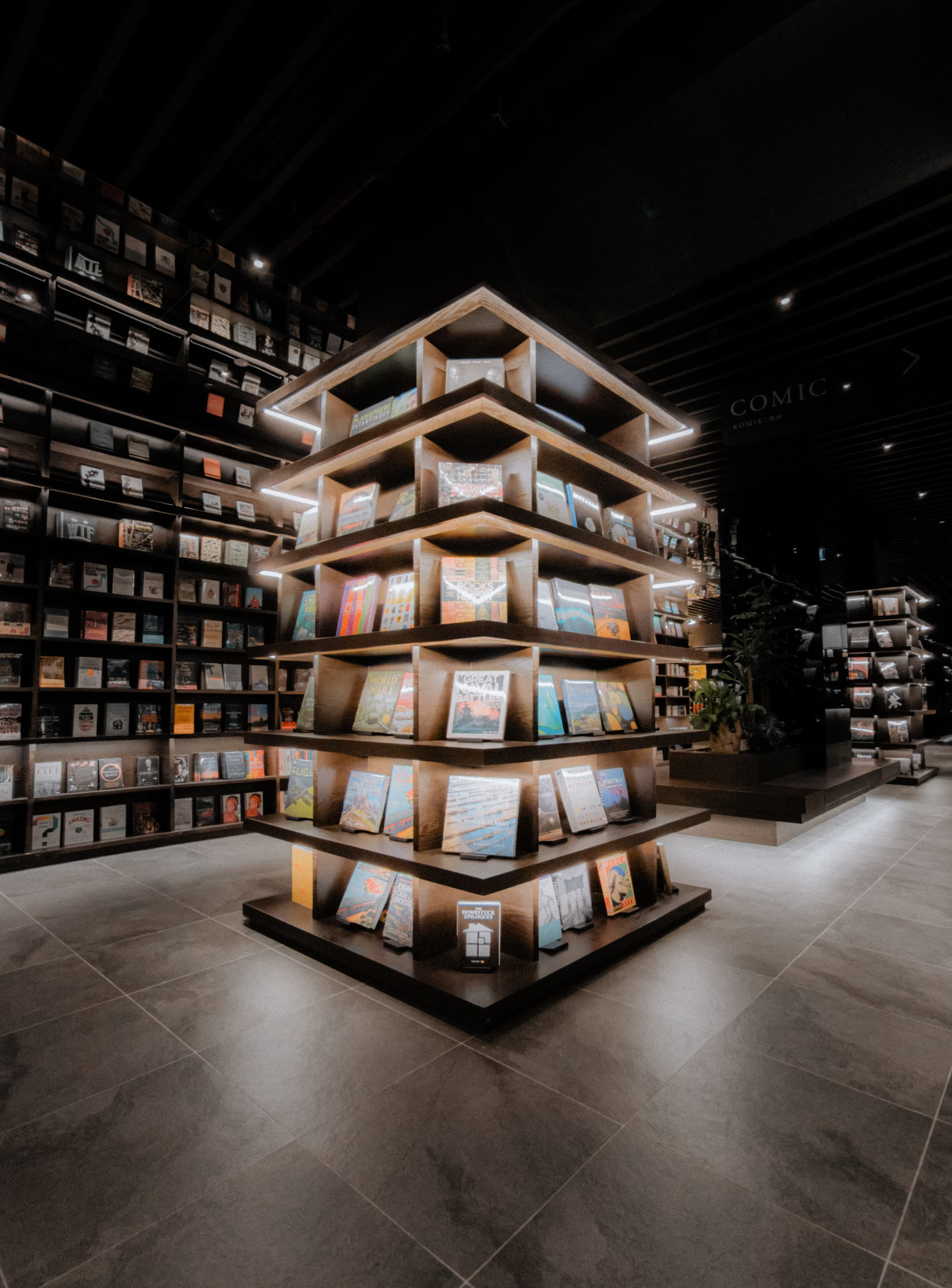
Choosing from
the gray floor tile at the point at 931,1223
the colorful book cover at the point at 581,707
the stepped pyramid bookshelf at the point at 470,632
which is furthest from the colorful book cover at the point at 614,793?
the gray floor tile at the point at 931,1223

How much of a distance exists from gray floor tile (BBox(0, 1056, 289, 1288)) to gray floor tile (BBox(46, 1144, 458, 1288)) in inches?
2.5

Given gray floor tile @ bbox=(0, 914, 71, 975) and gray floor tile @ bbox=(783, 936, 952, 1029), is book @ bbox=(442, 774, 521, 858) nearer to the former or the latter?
gray floor tile @ bbox=(783, 936, 952, 1029)

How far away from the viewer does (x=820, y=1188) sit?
1.36 meters

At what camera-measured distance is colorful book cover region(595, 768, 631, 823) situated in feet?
9.68

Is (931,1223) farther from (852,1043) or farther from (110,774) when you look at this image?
(110,774)

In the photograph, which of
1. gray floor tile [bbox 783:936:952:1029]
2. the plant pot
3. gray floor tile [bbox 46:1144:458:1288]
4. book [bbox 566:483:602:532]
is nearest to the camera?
gray floor tile [bbox 46:1144:458:1288]

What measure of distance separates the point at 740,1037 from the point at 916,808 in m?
6.27

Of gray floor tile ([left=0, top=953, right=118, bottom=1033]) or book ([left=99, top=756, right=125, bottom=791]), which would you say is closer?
gray floor tile ([left=0, top=953, right=118, bottom=1033])

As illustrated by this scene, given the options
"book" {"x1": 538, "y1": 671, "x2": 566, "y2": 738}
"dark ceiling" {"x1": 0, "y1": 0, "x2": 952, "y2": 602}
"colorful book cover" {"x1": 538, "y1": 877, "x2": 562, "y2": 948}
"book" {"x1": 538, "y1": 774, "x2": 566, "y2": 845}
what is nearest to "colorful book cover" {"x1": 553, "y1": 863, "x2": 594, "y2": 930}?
"colorful book cover" {"x1": 538, "y1": 877, "x2": 562, "y2": 948}

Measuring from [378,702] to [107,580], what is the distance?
317cm

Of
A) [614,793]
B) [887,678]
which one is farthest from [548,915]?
[887,678]

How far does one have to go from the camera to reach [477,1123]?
5.12 feet

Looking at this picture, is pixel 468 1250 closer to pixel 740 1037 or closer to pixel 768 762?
pixel 740 1037

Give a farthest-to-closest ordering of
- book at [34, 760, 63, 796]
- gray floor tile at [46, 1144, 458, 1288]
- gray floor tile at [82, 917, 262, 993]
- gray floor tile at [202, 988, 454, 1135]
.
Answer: book at [34, 760, 63, 796] < gray floor tile at [82, 917, 262, 993] < gray floor tile at [202, 988, 454, 1135] < gray floor tile at [46, 1144, 458, 1288]
